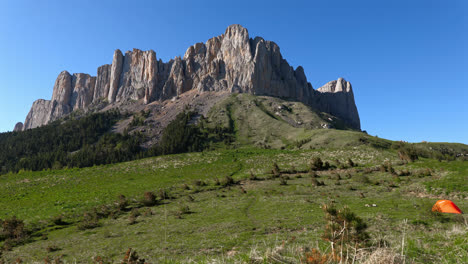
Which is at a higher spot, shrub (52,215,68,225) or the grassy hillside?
the grassy hillside

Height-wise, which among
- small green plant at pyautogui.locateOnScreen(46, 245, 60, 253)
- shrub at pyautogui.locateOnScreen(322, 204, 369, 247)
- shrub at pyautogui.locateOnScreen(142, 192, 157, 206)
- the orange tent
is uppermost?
shrub at pyautogui.locateOnScreen(322, 204, 369, 247)

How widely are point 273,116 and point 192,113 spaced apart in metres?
51.1

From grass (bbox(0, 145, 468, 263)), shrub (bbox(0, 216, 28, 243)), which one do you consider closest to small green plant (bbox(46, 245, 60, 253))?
grass (bbox(0, 145, 468, 263))

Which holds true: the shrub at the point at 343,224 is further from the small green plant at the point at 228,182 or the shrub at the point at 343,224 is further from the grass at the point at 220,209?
the small green plant at the point at 228,182

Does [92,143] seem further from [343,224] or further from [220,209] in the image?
[343,224]

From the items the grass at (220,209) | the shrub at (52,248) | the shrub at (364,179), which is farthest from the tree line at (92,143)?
the shrub at (52,248)

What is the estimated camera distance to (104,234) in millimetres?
17922

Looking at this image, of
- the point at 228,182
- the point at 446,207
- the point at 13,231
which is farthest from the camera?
the point at 228,182

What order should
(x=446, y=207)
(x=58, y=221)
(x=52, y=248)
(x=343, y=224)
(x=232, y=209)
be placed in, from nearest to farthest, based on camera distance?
(x=343, y=224) → (x=52, y=248) → (x=446, y=207) → (x=232, y=209) → (x=58, y=221)

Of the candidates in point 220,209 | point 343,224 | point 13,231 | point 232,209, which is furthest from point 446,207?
point 13,231

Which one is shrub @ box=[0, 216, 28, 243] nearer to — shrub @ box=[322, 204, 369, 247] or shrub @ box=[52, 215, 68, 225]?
shrub @ box=[52, 215, 68, 225]

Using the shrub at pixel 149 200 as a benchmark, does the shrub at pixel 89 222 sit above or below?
below

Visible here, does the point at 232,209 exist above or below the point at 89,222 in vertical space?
above

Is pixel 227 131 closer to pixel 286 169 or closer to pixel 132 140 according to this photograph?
pixel 132 140
